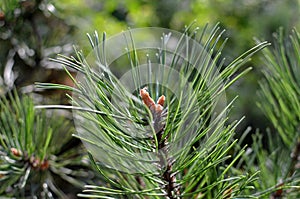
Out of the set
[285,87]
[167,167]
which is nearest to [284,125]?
[285,87]

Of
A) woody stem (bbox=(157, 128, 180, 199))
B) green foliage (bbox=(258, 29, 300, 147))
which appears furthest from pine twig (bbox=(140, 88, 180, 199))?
green foliage (bbox=(258, 29, 300, 147))

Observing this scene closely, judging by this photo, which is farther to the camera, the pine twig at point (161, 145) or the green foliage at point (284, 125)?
the green foliage at point (284, 125)

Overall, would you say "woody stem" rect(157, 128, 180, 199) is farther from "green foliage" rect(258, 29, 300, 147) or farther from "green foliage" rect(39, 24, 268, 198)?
"green foliage" rect(258, 29, 300, 147)

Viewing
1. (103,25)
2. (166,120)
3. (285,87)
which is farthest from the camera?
(103,25)

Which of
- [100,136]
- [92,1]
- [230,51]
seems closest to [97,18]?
[92,1]

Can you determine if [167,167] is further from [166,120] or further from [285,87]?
[285,87]

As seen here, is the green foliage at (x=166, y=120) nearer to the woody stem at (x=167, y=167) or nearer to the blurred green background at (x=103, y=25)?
the woody stem at (x=167, y=167)

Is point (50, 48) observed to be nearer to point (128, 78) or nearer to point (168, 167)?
point (128, 78)

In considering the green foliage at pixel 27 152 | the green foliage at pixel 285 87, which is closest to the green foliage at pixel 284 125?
the green foliage at pixel 285 87
